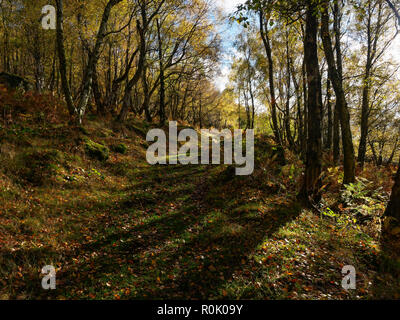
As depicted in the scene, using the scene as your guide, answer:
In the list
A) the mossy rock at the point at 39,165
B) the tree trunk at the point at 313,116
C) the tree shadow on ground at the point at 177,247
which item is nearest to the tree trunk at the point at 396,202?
the tree trunk at the point at 313,116

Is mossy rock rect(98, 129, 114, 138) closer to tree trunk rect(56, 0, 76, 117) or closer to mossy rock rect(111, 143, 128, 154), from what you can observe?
mossy rock rect(111, 143, 128, 154)

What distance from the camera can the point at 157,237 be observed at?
5492mm

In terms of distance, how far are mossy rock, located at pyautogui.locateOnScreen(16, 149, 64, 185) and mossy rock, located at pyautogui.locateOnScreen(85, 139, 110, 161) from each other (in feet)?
5.08

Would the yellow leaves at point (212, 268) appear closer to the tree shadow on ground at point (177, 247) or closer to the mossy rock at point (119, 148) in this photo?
the tree shadow on ground at point (177, 247)

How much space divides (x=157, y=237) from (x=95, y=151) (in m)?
5.84

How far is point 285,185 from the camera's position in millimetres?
8641

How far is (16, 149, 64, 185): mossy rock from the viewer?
6297 mm

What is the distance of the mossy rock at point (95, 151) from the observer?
919 centimetres

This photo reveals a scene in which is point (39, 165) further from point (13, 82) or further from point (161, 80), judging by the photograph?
point (161, 80)

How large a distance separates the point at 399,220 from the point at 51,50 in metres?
25.7

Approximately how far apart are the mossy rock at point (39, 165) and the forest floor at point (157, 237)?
33mm
